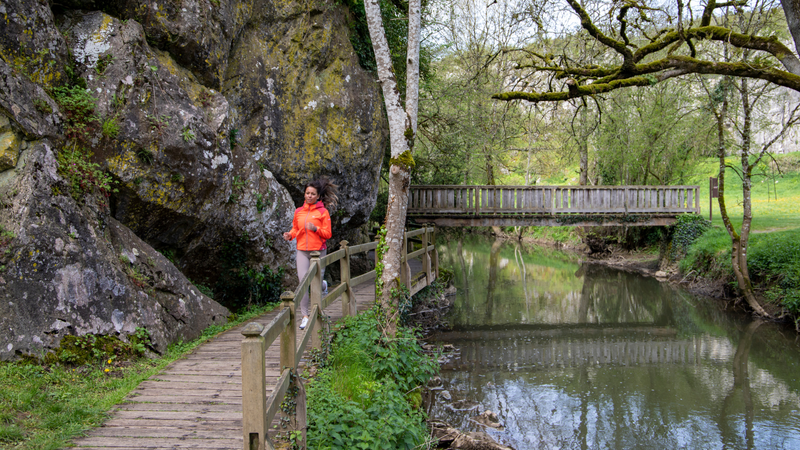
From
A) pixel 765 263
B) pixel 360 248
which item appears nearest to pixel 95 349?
pixel 360 248

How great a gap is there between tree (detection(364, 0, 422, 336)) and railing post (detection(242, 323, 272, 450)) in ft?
13.7

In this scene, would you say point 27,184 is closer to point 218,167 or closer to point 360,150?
point 218,167

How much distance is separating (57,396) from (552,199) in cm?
1552

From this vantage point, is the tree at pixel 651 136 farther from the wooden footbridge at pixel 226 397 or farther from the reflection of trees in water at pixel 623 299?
the wooden footbridge at pixel 226 397

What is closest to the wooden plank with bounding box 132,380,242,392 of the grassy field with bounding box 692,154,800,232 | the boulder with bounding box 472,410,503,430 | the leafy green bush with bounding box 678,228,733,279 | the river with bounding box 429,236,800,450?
the river with bounding box 429,236,800,450

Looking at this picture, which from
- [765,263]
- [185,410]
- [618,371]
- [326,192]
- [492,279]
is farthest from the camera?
[492,279]

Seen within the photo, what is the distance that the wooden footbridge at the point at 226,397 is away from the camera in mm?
2930

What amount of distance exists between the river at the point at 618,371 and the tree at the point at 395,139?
7.18ft

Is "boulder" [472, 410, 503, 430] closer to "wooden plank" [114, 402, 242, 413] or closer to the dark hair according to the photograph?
the dark hair

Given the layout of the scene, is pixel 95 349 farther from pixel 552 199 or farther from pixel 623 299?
pixel 552 199

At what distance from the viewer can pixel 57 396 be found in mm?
4508

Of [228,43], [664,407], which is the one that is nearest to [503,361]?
[664,407]

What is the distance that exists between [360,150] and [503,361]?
5.46 metres

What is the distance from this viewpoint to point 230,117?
29.4ft
